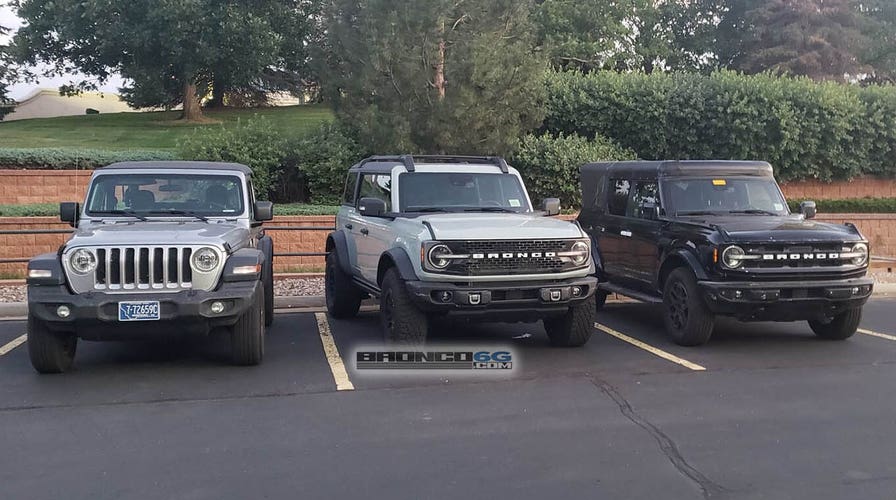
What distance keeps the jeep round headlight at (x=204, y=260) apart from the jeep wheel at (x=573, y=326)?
3.24 meters

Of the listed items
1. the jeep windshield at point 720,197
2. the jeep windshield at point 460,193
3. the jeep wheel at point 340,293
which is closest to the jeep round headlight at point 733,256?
the jeep windshield at point 720,197

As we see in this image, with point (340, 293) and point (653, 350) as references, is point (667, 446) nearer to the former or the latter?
point (653, 350)

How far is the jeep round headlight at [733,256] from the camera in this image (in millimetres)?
7867

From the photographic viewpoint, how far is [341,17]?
612 inches

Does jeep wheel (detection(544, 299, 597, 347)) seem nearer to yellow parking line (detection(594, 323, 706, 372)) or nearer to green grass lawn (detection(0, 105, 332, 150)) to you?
yellow parking line (detection(594, 323, 706, 372))

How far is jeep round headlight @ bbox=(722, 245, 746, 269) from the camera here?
7.87m

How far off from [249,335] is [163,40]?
24.2 m

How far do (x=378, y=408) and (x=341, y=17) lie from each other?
437 inches

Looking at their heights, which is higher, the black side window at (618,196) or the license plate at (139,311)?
the black side window at (618,196)

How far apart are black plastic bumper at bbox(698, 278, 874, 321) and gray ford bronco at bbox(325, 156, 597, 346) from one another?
125 centimetres

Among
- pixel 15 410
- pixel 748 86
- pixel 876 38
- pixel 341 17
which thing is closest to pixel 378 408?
pixel 15 410

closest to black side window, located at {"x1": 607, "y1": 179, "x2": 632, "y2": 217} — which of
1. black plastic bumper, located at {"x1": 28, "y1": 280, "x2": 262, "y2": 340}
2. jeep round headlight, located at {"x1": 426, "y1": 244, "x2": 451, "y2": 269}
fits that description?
jeep round headlight, located at {"x1": 426, "y1": 244, "x2": 451, "y2": 269}

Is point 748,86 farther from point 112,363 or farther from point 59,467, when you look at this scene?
point 59,467

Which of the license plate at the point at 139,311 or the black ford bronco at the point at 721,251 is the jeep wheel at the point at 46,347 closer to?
the license plate at the point at 139,311
